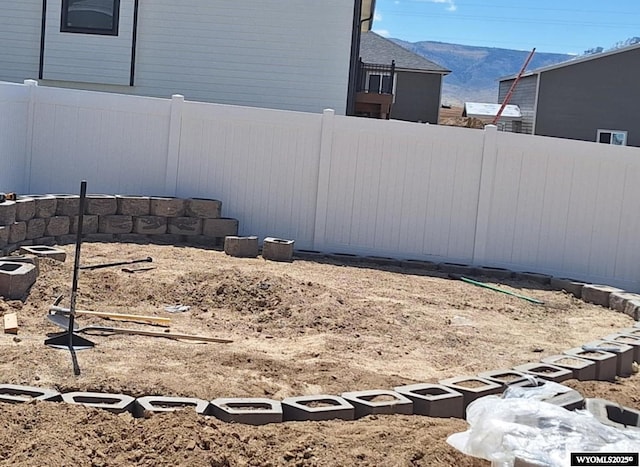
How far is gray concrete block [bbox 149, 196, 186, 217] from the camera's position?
1080 centimetres

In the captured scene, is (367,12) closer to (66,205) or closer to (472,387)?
(66,205)

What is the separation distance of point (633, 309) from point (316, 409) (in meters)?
5.57

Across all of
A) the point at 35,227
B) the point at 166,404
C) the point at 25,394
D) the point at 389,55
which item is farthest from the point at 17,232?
the point at 389,55

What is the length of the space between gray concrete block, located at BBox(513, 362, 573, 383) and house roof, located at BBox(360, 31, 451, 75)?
1038 inches

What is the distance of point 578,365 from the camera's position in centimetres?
587

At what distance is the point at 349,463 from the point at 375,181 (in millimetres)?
7465

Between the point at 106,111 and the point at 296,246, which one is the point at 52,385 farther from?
the point at 106,111

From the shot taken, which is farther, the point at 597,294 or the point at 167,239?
the point at 167,239

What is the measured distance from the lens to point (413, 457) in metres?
3.95

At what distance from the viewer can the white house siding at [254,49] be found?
15891 mm

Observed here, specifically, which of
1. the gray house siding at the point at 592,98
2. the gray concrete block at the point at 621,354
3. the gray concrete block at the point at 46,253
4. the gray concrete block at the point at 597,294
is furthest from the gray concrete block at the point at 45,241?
the gray house siding at the point at 592,98

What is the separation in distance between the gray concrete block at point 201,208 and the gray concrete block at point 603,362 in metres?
5.95

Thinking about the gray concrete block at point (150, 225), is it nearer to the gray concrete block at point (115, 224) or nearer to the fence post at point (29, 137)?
the gray concrete block at point (115, 224)

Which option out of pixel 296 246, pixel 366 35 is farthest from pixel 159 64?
pixel 366 35
